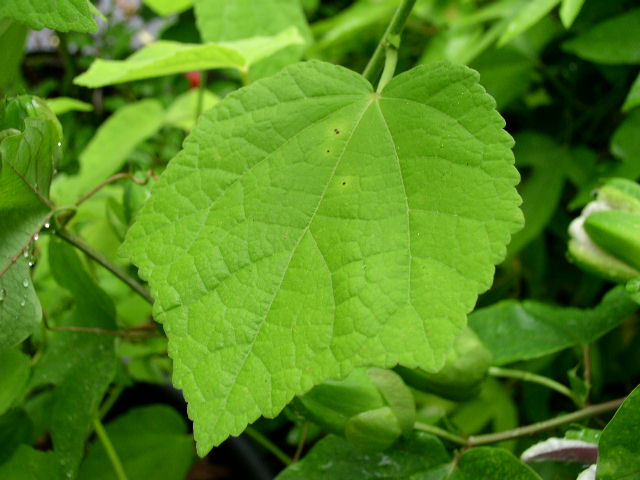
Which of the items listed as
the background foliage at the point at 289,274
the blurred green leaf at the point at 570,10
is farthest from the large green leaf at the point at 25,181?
the blurred green leaf at the point at 570,10

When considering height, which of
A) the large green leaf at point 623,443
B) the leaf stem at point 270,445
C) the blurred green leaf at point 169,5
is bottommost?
the leaf stem at point 270,445

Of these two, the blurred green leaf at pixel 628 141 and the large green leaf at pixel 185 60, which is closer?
the large green leaf at pixel 185 60

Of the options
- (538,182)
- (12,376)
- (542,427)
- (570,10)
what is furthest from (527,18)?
(12,376)

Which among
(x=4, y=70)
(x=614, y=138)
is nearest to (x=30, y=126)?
(x=4, y=70)

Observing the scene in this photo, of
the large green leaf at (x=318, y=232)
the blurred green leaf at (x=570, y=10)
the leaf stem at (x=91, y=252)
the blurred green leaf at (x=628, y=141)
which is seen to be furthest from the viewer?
the blurred green leaf at (x=628, y=141)

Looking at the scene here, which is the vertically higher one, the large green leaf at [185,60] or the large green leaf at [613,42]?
the large green leaf at [185,60]

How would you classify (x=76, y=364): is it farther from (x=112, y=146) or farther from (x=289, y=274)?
(x=112, y=146)

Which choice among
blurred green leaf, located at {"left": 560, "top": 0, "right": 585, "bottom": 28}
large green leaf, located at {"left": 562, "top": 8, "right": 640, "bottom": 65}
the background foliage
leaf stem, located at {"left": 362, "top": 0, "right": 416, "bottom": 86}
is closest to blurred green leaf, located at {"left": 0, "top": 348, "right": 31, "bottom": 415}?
the background foliage

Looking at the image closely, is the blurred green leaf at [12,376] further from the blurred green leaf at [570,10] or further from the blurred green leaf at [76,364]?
the blurred green leaf at [570,10]
